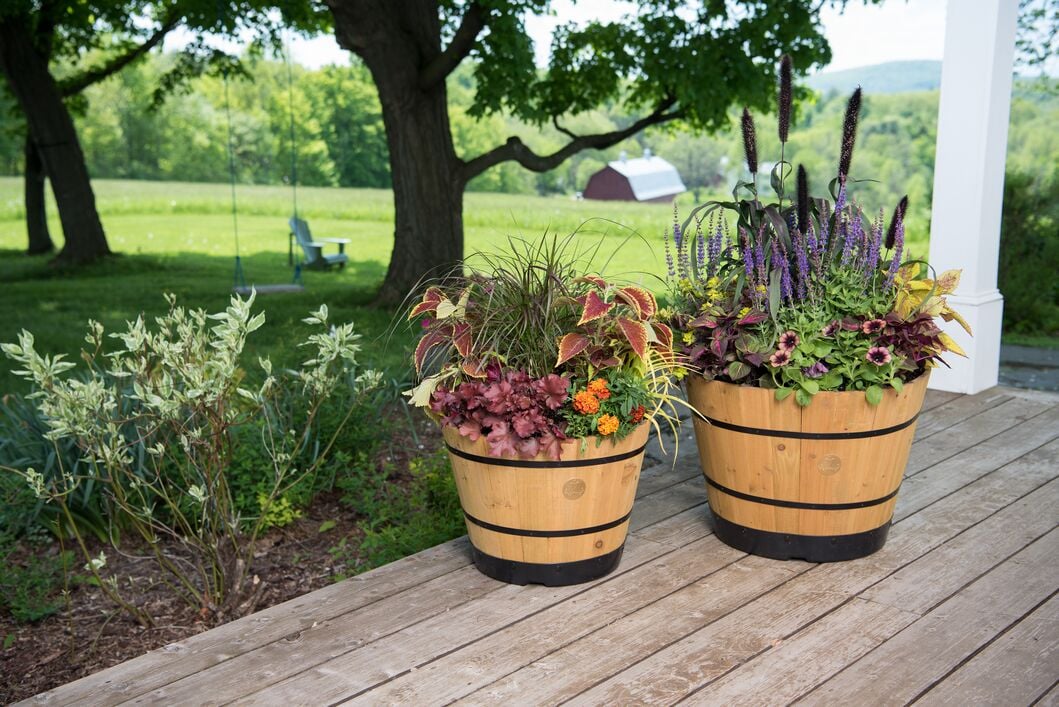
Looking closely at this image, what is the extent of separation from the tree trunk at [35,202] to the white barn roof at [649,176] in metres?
6.91

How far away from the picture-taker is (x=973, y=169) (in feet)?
12.8

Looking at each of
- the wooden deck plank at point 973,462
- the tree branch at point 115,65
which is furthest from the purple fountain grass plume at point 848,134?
the tree branch at point 115,65

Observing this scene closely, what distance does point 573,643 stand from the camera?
2.01 m

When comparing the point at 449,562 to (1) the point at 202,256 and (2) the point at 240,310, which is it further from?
(1) the point at 202,256

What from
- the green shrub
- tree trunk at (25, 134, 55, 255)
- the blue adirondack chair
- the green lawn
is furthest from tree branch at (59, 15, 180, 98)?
the green shrub

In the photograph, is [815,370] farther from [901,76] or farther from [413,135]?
[901,76]

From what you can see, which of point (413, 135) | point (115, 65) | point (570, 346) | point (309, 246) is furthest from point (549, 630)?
point (115, 65)

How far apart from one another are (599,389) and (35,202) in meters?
11.2

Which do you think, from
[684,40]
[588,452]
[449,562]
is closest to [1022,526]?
[588,452]

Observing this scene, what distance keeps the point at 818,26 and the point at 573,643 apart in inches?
243

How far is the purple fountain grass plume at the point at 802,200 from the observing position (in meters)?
2.33

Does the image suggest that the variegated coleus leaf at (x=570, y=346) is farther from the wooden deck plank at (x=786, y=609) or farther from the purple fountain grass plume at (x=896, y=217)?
the purple fountain grass plume at (x=896, y=217)

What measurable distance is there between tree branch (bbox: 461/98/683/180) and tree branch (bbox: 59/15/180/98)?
14.2ft

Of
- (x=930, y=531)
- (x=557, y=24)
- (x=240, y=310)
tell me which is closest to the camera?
(x=240, y=310)
